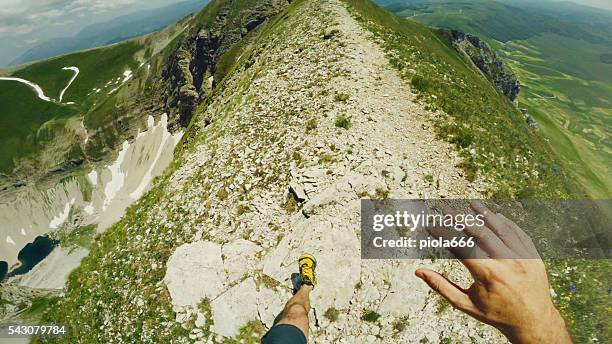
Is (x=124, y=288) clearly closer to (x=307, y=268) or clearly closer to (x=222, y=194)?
(x=222, y=194)

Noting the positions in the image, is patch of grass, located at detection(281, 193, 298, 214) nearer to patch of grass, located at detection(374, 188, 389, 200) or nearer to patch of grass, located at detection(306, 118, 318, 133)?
patch of grass, located at detection(374, 188, 389, 200)

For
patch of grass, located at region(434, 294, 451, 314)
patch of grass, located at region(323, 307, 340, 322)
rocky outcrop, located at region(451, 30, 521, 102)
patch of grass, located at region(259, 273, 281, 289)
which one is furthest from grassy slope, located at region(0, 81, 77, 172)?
patch of grass, located at region(434, 294, 451, 314)

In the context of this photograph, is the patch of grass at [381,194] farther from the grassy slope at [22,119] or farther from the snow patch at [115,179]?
the grassy slope at [22,119]

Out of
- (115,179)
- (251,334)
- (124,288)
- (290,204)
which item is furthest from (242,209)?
(115,179)

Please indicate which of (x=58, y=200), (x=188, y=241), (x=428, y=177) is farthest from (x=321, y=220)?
(x=58, y=200)

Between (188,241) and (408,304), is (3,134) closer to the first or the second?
(188,241)

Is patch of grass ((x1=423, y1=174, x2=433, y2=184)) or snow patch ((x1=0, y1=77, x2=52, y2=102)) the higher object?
patch of grass ((x1=423, y1=174, x2=433, y2=184))
